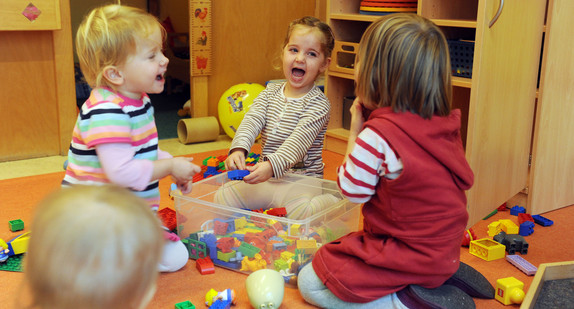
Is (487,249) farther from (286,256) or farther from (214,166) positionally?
(214,166)

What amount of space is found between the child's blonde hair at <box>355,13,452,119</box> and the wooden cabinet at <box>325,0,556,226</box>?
0.37 metres

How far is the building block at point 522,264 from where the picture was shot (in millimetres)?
1487

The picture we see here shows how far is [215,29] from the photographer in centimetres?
Result: 277

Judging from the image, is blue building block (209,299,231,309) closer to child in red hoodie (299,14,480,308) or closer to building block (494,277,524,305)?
child in red hoodie (299,14,480,308)

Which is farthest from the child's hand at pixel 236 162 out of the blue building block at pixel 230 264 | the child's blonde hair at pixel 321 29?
the child's blonde hair at pixel 321 29

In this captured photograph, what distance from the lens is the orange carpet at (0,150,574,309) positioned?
4.43ft

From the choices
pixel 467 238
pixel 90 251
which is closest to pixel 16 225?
pixel 90 251

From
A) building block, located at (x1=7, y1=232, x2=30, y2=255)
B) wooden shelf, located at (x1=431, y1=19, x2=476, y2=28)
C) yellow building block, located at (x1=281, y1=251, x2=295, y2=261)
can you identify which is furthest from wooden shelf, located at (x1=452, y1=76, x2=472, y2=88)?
building block, located at (x1=7, y1=232, x2=30, y2=255)

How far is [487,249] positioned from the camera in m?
1.56

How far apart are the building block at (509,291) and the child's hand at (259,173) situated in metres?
0.64

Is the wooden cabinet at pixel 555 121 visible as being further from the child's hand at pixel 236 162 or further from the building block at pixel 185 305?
the building block at pixel 185 305

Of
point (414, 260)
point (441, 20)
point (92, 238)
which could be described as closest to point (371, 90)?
point (414, 260)

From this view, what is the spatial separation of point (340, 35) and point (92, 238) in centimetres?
205

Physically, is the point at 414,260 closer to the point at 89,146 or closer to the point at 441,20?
the point at 89,146
